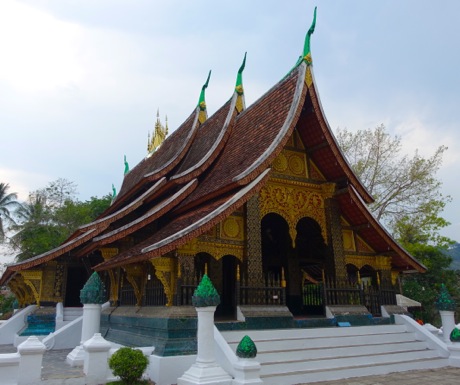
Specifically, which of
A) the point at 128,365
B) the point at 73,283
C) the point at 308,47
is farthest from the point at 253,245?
the point at 73,283

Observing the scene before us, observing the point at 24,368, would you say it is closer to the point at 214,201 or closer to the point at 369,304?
the point at 214,201

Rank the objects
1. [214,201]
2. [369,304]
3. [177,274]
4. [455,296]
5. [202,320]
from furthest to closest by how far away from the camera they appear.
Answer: [455,296] → [369,304] → [214,201] → [177,274] → [202,320]

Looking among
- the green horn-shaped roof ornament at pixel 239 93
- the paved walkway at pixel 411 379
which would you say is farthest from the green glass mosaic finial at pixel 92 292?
the green horn-shaped roof ornament at pixel 239 93

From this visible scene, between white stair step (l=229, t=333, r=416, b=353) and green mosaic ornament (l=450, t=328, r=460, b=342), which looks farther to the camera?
green mosaic ornament (l=450, t=328, r=460, b=342)

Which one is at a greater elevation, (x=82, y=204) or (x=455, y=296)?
(x=82, y=204)

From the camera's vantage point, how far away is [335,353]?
6.69 metres

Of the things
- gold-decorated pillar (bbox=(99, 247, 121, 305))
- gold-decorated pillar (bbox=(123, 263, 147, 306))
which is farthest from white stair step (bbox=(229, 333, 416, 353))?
gold-decorated pillar (bbox=(99, 247, 121, 305))

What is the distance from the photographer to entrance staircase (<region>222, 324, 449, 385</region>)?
5980 millimetres

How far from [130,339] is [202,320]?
279 cm

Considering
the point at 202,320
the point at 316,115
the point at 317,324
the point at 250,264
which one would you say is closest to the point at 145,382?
the point at 202,320

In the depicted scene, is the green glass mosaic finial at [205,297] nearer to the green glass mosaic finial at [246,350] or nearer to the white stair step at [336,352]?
the green glass mosaic finial at [246,350]

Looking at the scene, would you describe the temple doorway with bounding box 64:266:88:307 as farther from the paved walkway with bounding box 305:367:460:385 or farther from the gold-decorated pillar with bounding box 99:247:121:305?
the paved walkway with bounding box 305:367:460:385

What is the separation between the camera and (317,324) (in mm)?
7516

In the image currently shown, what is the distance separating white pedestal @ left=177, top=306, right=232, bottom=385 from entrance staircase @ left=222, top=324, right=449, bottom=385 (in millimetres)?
731
